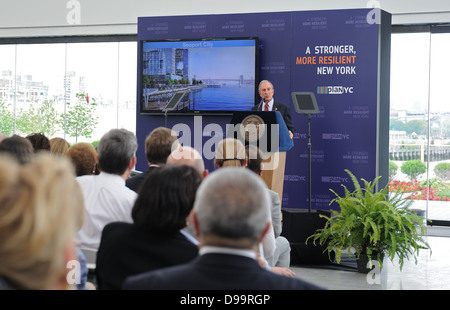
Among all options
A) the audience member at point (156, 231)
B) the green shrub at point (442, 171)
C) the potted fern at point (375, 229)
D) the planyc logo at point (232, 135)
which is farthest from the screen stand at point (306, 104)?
the audience member at point (156, 231)

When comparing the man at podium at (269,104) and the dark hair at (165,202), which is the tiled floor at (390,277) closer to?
the man at podium at (269,104)

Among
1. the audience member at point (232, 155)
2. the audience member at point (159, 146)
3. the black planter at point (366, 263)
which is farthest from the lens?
the black planter at point (366, 263)

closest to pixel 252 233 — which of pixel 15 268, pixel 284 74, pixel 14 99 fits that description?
pixel 15 268

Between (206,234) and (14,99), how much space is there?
9818 mm

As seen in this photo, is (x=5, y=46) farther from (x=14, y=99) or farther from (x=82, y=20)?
(x=82, y=20)

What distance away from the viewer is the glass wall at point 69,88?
9.70 metres

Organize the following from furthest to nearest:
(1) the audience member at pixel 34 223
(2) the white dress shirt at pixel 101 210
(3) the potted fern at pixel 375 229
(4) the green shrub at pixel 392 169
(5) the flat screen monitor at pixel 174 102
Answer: (4) the green shrub at pixel 392 169 < (5) the flat screen monitor at pixel 174 102 < (3) the potted fern at pixel 375 229 < (2) the white dress shirt at pixel 101 210 < (1) the audience member at pixel 34 223

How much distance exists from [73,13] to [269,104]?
442cm

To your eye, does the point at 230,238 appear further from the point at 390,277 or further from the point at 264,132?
the point at 264,132

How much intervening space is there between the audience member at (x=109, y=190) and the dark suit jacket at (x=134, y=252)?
560 mm

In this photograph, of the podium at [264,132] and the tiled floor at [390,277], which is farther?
the podium at [264,132]

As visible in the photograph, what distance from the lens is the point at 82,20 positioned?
370 inches

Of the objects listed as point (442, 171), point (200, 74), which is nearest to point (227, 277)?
point (200, 74)

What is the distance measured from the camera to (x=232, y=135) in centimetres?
561
